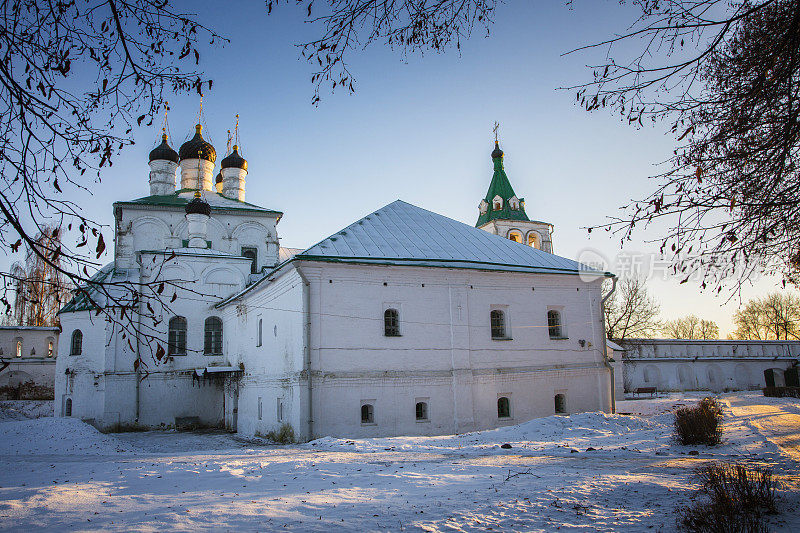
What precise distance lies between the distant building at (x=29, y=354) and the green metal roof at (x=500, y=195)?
95.1 ft

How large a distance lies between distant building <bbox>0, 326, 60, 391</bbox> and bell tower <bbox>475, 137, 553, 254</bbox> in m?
28.9

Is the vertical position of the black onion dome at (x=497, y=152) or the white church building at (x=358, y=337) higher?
the black onion dome at (x=497, y=152)

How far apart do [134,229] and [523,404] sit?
61.9 feet

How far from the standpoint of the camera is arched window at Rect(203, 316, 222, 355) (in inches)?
938

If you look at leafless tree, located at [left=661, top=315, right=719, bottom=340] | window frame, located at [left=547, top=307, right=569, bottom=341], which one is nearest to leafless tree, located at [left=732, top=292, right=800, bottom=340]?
leafless tree, located at [left=661, top=315, right=719, bottom=340]

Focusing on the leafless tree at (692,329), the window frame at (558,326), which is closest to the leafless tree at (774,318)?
the leafless tree at (692,329)

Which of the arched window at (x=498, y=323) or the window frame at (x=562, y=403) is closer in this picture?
the arched window at (x=498, y=323)

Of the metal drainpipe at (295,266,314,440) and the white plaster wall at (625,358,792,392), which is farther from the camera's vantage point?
the white plaster wall at (625,358,792,392)

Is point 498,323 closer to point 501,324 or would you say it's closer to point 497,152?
point 501,324

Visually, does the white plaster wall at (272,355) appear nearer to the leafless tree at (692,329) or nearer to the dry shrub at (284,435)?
the dry shrub at (284,435)

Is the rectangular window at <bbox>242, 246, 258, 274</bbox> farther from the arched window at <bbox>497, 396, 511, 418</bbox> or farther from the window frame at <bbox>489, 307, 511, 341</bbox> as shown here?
the arched window at <bbox>497, 396, 511, 418</bbox>

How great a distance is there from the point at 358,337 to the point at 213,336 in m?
10.6

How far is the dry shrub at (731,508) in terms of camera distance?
5238mm

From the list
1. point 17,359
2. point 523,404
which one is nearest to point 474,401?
point 523,404
